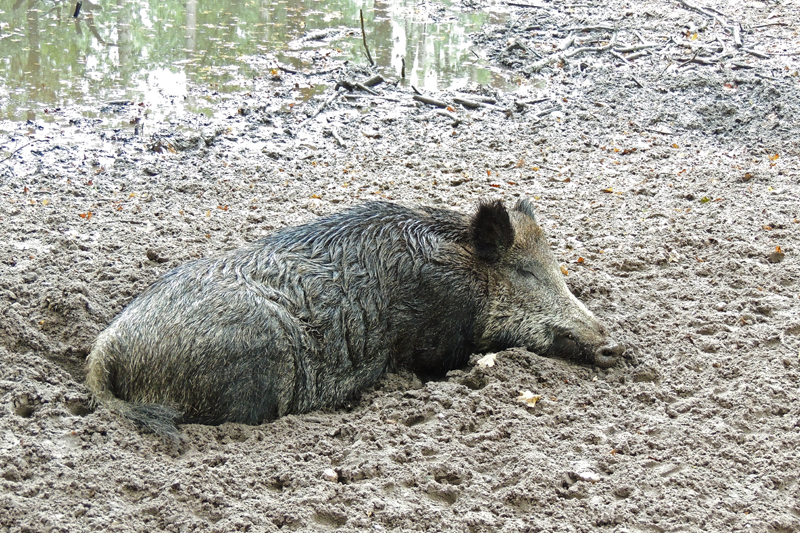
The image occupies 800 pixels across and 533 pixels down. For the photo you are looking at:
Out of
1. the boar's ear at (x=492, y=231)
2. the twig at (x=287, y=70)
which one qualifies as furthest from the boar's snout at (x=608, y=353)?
the twig at (x=287, y=70)

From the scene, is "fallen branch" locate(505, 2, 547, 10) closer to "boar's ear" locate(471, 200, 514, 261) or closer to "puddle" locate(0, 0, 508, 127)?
"puddle" locate(0, 0, 508, 127)

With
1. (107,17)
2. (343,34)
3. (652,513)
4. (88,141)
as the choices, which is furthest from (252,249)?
(107,17)

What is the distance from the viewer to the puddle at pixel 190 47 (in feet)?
31.1

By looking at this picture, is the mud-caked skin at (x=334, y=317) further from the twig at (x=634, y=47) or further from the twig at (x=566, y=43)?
the twig at (x=566, y=43)

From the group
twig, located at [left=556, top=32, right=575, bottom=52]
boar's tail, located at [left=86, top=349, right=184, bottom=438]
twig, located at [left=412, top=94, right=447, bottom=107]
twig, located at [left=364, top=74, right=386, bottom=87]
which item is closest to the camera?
boar's tail, located at [left=86, top=349, right=184, bottom=438]

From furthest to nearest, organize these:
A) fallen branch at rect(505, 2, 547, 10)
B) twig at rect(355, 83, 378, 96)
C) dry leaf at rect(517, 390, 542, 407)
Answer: fallen branch at rect(505, 2, 547, 10) → twig at rect(355, 83, 378, 96) → dry leaf at rect(517, 390, 542, 407)

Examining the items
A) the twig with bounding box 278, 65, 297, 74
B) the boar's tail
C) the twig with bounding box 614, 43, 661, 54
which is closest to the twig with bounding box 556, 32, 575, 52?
the twig with bounding box 614, 43, 661, 54

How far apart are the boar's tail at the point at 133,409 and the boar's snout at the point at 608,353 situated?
2.45 m

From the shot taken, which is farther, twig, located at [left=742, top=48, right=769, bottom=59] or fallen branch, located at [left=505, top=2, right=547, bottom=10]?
fallen branch, located at [left=505, top=2, right=547, bottom=10]

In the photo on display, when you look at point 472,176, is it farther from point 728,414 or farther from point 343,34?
point 343,34

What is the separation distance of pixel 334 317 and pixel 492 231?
119cm

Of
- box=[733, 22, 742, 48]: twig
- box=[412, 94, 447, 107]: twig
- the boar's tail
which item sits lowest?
the boar's tail

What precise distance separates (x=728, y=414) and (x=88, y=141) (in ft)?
22.5

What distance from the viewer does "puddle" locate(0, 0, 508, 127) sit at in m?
9.49
